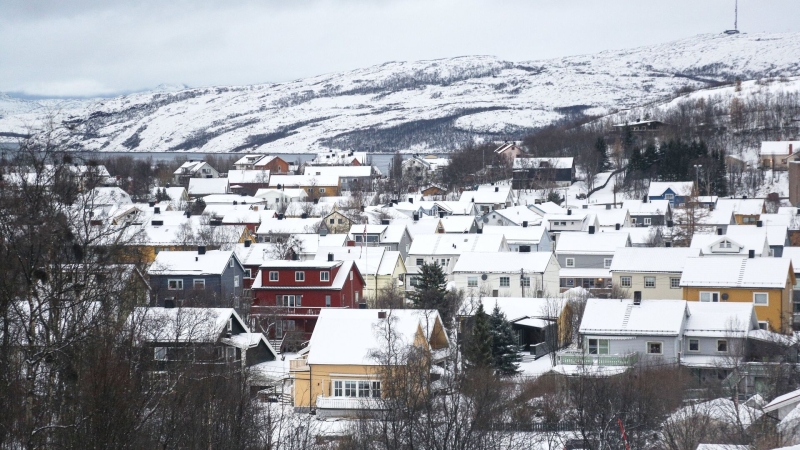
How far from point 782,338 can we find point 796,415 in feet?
38.0

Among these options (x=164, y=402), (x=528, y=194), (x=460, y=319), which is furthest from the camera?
(x=528, y=194)

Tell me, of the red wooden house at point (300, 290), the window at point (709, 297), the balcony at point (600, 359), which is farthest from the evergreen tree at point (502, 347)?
the window at point (709, 297)

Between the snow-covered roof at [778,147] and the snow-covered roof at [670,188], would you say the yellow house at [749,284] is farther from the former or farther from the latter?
the snow-covered roof at [778,147]

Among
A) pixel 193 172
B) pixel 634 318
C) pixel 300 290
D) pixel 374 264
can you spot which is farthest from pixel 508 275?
pixel 193 172

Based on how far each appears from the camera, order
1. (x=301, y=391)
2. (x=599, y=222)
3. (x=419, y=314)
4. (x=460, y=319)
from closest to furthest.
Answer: (x=301, y=391), (x=419, y=314), (x=460, y=319), (x=599, y=222)

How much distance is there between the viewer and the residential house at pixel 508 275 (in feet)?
127

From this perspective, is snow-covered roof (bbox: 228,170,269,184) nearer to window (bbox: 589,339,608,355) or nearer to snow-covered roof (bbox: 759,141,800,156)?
snow-covered roof (bbox: 759,141,800,156)

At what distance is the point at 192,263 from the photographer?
118ft

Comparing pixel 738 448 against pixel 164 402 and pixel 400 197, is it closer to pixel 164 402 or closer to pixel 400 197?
pixel 164 402

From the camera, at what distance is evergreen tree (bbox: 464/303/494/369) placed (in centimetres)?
2501

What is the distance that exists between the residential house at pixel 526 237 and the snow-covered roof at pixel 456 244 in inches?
64.4

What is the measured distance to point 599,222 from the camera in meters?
54.1

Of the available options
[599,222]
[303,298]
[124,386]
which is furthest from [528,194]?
[124,386]

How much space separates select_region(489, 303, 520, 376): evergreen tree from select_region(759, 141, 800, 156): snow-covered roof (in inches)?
2018
